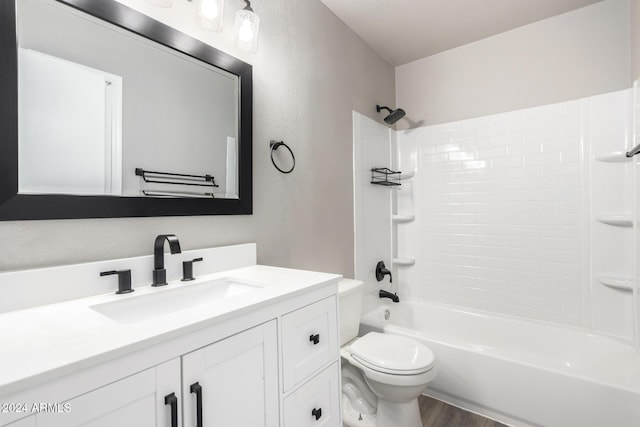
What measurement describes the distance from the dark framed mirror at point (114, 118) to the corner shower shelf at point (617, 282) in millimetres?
2361

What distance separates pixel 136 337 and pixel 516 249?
8.56 feet

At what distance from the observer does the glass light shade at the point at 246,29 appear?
4.59 ft

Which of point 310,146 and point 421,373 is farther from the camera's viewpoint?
point 310,146

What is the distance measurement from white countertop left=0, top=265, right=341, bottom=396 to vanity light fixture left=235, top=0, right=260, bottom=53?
3.67 feet

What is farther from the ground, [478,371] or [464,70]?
[464,70]

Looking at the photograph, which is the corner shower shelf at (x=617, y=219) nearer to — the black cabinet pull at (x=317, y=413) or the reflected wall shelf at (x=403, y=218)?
the reflected wall shelf at (x=403, y=218)

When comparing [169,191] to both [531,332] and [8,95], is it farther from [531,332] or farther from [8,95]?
[531,332]

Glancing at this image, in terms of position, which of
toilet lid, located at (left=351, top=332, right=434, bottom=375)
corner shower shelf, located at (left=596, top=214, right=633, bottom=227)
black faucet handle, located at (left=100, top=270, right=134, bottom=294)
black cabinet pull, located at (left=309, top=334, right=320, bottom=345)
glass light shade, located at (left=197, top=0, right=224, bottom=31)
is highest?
glass light shade, located at (left=197, top=0, right=224, bottom=31)

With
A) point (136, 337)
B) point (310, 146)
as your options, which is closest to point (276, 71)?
point (310, 146)

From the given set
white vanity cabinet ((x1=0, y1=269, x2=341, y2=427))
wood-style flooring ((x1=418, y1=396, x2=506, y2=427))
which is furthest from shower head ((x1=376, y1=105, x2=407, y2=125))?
wood-style flooring ((x1=418, y1=396, x2=506, y2=427))

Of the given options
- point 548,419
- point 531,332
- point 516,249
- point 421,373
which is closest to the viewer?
point 421,373

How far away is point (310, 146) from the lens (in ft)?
6.34

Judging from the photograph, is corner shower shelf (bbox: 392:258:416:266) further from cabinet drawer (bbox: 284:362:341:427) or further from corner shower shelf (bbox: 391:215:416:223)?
cabinet drawer (bbox: 284:362:341:427)

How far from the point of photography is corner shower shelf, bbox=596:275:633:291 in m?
1.96
